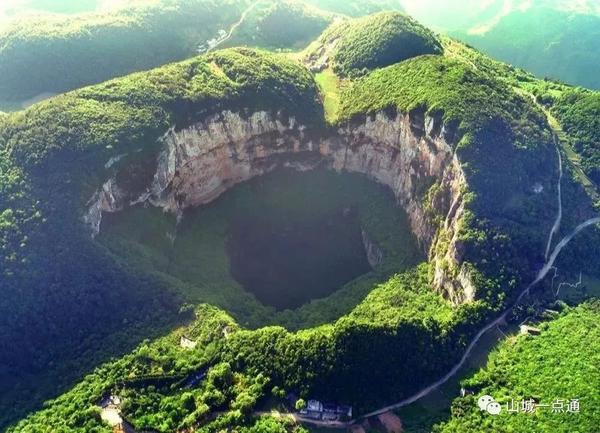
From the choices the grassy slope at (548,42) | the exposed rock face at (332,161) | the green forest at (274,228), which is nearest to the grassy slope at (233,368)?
the green forest at (274,228)

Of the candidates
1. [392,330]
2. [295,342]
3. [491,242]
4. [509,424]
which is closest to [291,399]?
[295,342]

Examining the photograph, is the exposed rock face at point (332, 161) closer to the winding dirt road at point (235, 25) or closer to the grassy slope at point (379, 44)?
the grassy slope at point (379, 44)

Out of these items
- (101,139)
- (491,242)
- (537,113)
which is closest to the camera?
(491,242)

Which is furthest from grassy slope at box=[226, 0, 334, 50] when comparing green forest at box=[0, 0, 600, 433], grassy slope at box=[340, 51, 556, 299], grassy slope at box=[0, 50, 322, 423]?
grassy slope at box=[0, 50, 322, 423]

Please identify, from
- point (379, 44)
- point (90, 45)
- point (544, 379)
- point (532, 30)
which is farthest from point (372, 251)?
point (532, 30)

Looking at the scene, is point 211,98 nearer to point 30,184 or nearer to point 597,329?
point 30,184

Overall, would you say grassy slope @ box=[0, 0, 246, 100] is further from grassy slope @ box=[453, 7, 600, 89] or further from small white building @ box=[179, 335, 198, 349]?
grassy slope @ box=[453, 7, 600, 89]
